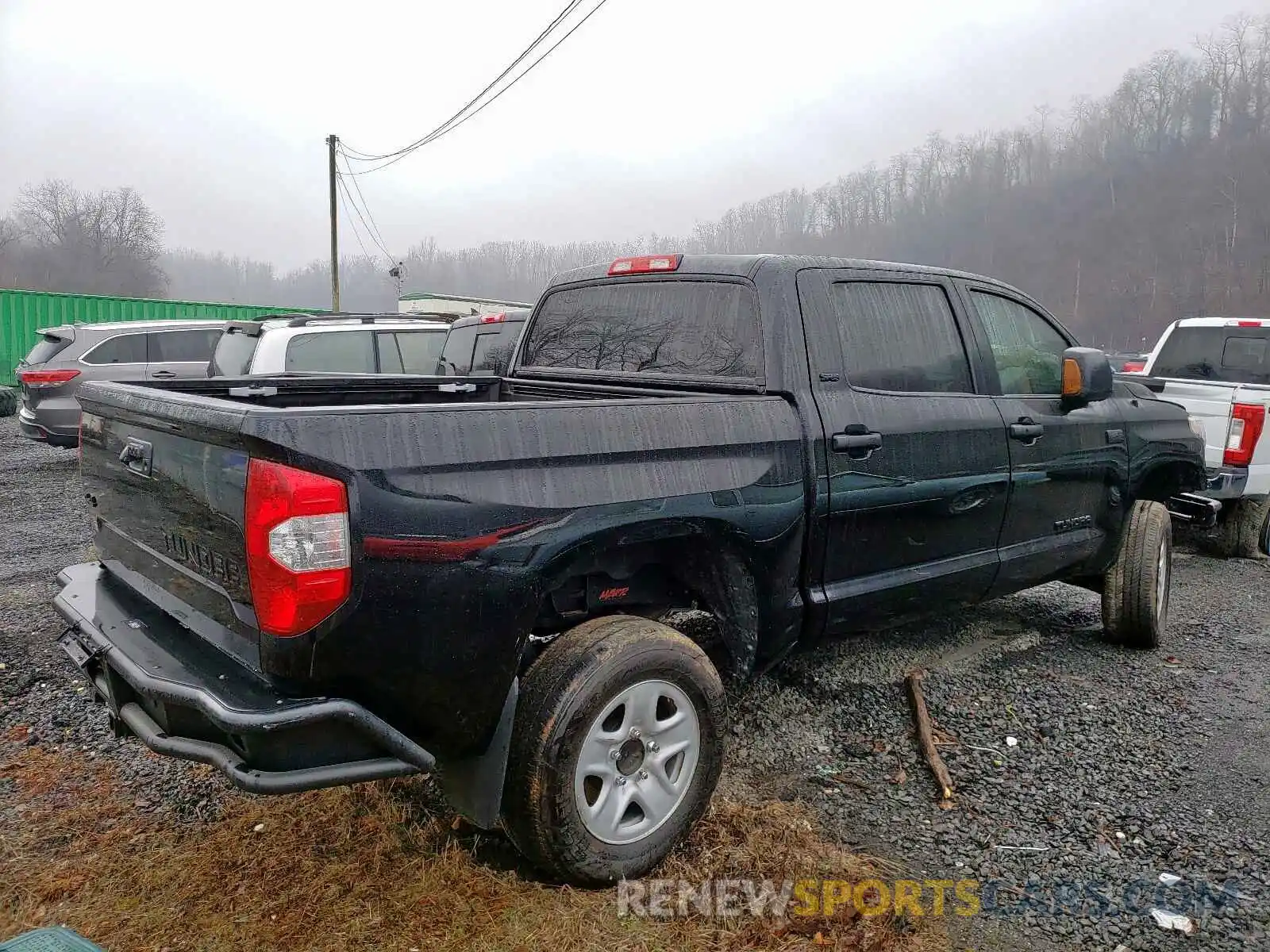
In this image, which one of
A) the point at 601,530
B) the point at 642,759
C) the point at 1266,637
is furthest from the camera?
the point at 1266,637

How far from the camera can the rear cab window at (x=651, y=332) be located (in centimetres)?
335

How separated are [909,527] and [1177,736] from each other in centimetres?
157

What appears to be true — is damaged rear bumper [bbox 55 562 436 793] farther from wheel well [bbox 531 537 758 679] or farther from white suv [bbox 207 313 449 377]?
white suv [bbox 207 313 449 377]

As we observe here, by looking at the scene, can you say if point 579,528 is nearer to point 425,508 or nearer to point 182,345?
point 425,508

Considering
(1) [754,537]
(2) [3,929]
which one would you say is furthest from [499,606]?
(2) [3,929]

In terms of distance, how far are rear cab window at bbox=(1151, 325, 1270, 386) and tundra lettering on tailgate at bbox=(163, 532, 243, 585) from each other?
768cm

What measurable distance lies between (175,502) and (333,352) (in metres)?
6.48

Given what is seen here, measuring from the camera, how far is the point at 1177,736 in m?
3.85

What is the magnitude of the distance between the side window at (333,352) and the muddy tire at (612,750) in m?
6.32

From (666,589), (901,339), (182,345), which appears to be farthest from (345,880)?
(182,345)

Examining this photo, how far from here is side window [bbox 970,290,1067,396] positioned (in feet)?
13.4

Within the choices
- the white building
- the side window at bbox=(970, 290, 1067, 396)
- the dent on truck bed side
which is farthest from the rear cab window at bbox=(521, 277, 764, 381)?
the white building

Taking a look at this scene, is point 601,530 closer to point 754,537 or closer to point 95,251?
point 754,537

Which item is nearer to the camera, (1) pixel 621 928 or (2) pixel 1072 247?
(1) pixel 621 928
